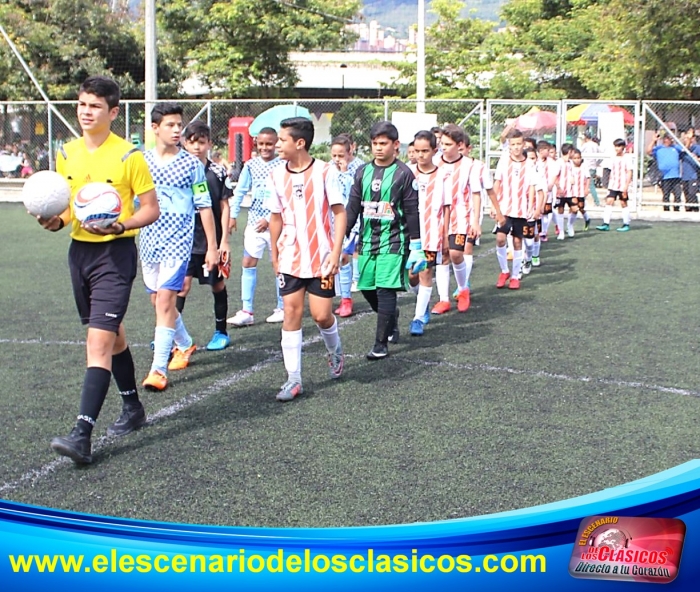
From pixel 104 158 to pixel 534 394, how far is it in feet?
10.9

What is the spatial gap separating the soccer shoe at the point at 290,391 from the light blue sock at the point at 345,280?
346cm

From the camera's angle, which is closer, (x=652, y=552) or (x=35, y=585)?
(x=652, y=552)

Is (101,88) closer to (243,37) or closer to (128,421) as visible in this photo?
(128,421)

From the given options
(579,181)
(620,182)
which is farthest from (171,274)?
(620,182)

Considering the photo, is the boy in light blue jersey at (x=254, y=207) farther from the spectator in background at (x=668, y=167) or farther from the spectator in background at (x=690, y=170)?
the spectator in background at (x=690, y=170)

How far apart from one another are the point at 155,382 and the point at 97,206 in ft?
6.67

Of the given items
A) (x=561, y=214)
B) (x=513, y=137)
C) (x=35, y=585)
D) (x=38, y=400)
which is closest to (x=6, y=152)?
(x=561, y=214)

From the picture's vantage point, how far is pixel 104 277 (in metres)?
5.25

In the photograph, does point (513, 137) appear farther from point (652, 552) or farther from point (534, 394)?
point (652, 552)

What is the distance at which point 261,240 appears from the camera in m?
9.43

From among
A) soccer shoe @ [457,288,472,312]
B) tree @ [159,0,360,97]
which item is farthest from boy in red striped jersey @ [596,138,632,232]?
tree @ [159,0,360,97]

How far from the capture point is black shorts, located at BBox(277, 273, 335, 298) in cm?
652

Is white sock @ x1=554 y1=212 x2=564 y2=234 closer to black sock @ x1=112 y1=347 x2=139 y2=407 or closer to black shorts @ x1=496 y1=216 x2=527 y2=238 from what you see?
black shorts @ x1=496 y1=216 x2=527 y2=238

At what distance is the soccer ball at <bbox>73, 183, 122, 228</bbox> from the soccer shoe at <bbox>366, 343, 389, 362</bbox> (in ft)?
10.5
